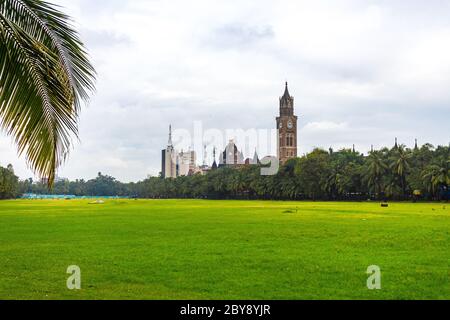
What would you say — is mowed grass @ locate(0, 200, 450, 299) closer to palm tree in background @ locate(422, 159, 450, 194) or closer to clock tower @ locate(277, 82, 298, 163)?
palm tree in background @ locate(422, 159, 450, 194)

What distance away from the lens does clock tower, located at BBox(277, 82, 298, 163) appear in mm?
165375

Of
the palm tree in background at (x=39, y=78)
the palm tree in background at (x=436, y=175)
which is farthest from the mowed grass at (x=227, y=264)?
the palm tree in background at (x=436, y=175)

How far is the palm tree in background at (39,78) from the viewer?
21.9ft

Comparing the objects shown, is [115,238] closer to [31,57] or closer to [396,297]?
[396,297]

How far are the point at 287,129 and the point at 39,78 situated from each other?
162552mm

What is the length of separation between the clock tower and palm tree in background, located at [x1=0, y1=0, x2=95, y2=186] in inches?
6193

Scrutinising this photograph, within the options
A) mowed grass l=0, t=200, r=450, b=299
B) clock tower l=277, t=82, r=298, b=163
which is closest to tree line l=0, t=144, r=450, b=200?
clock tower l=277, t=82, r=298, b=163

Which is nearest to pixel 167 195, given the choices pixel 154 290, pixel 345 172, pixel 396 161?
pixel 345 172

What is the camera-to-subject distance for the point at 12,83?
6.71 m

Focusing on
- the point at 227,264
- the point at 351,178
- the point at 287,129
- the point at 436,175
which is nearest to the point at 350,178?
the point at 351,178

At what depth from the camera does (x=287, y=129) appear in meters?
168

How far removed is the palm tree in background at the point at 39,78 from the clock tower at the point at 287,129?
157 m

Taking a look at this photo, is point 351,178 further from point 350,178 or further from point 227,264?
point 227,264

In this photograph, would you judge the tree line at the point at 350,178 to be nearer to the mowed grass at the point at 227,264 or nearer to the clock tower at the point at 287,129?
the clock tower at the point at 287,129
